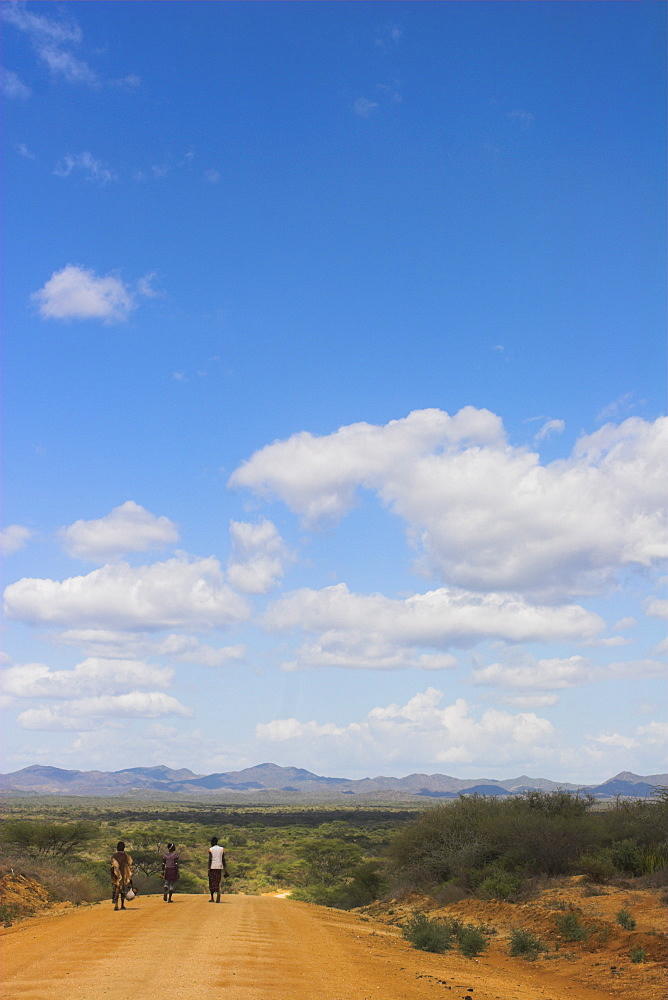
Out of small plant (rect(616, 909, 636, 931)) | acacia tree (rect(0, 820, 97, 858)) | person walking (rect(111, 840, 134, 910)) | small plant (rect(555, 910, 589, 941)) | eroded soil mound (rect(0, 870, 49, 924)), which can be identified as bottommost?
acacia tree (rect(0, 820, 97, 858))

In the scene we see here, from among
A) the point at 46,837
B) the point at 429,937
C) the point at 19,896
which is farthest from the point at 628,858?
the point at 46,837

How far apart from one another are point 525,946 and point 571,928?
4.34 feet

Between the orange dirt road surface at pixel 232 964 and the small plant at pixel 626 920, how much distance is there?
2739 millimetres

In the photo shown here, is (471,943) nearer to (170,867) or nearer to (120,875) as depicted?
(120,875)

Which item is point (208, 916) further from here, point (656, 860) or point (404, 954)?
point (656, 860)

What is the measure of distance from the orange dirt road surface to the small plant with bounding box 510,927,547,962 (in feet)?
2.57

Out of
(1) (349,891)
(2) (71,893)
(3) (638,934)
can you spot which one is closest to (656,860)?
(3) (638,934)

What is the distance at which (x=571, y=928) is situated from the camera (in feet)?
63.4

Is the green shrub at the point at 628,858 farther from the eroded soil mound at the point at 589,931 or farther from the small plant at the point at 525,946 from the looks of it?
the small plant at the point at 525,946

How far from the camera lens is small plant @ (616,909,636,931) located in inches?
726

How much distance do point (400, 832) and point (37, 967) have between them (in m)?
27.7

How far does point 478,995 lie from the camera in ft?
41.2

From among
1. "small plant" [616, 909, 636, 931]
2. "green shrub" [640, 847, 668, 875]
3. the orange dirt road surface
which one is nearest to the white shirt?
the orange dirt road surface

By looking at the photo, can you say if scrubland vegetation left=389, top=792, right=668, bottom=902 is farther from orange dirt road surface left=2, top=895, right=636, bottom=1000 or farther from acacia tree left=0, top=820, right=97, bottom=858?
acacia tree left=0, top=820, right=97, bottom=858
